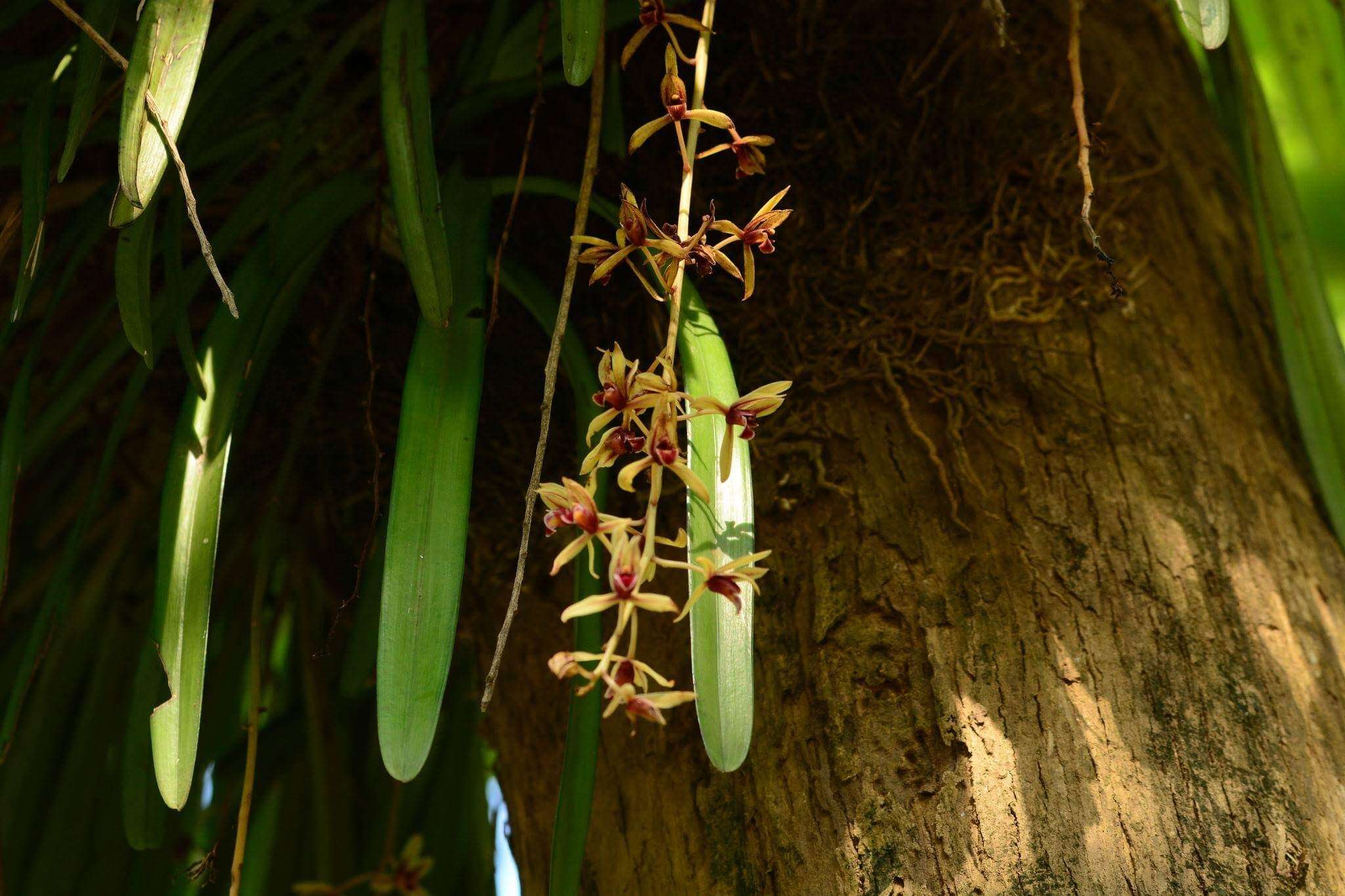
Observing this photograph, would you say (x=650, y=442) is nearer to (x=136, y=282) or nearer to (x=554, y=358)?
(x=554, y=358)

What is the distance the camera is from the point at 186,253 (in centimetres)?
119

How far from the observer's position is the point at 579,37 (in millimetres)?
675

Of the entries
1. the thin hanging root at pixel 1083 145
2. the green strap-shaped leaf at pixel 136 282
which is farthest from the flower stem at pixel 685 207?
the green strap-shaped leaf at pixel 136 282

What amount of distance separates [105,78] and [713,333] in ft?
2.31

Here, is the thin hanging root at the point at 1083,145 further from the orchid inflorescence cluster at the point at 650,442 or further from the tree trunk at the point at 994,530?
the orchid inflorescence cluster at the point at 650,442

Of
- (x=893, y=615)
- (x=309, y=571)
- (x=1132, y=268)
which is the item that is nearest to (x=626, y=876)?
(x=893, y=615)

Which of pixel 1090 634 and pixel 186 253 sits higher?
pixel 186 253

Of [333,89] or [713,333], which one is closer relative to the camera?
[713,333]

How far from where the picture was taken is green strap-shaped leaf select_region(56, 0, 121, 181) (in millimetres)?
696

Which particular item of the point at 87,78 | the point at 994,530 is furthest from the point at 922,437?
the point at 87,78

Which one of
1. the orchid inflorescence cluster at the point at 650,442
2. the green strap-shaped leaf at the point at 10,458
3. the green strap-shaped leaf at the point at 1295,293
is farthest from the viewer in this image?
the green strap-shaped leaf at the point at 1295,293

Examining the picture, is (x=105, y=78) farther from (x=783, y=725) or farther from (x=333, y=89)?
(x=783, y=725)

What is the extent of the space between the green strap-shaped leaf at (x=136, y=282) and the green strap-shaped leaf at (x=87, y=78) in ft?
0.18

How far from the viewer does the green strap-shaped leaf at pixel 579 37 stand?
67 cm
